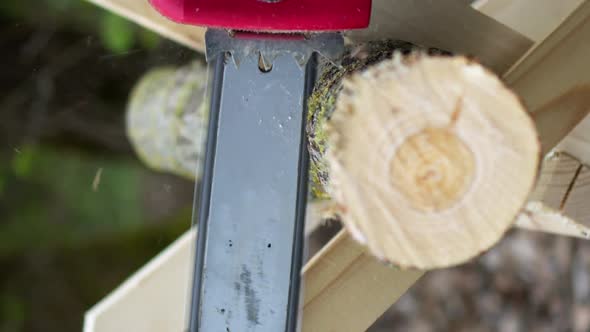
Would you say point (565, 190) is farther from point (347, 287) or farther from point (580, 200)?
point (347, 287)

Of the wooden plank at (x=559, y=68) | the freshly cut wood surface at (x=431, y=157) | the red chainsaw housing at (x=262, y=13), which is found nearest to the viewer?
the freshly cut wood surface at (x=431, y=157)

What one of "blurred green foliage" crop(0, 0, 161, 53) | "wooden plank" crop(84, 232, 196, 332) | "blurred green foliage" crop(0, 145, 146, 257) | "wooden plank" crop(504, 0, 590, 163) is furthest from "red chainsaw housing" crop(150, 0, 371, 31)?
"blurred green foliage" crop(0, 145, 146, 257)

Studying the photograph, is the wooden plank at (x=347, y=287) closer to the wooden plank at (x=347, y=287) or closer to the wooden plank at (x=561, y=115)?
the wooden plank at (x=347, y=287)

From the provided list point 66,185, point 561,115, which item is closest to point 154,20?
point 561,115

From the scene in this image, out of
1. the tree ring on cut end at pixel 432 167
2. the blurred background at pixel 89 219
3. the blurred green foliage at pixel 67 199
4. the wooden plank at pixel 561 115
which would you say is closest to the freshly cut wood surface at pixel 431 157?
the tree ring on cut end at pixel 432 167

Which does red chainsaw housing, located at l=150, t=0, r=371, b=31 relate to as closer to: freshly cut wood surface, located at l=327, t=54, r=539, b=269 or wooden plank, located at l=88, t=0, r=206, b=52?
freshly cut wood surface, located at l=327, t=54, r=539, b=269

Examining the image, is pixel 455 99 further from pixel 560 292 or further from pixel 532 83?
pixel 560 292

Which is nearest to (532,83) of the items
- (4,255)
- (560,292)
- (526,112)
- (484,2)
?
(484,2)
